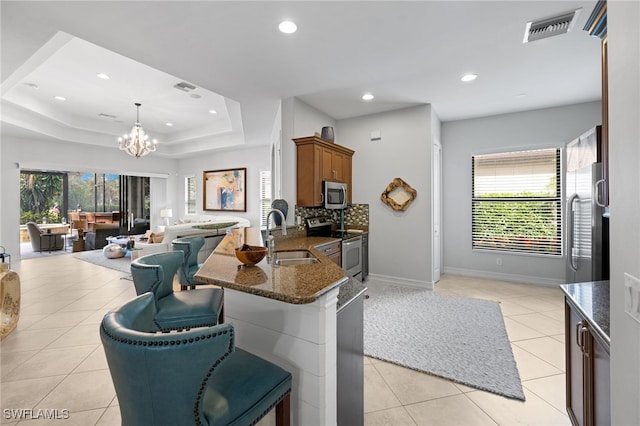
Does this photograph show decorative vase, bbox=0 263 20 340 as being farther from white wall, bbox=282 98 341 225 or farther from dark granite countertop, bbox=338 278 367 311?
dark granite countertop, bbox=338 278 367 311

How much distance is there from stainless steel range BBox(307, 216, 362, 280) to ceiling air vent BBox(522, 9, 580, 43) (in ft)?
9.58

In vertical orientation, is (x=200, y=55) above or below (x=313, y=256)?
above

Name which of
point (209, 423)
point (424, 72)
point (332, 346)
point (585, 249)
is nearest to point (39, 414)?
point (209, 423)

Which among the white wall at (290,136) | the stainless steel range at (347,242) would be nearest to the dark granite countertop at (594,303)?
the stainless steel range at (347,242)

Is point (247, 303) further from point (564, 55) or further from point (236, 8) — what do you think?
point (564, 55)

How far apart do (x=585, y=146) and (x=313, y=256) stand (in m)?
3.18

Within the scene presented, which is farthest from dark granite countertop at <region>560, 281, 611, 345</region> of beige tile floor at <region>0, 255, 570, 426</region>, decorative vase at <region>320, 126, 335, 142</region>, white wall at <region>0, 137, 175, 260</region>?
white wall at <region>0, 137, 175, 260</region>

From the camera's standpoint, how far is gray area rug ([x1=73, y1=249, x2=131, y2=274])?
5708mm

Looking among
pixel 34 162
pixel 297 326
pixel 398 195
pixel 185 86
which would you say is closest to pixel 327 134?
pixel 398 195

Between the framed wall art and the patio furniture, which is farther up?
the framed wall art

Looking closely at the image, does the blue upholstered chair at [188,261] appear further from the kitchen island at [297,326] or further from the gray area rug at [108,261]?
the gray area rug at [108,261]

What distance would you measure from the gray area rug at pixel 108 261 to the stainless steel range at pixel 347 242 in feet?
12.5

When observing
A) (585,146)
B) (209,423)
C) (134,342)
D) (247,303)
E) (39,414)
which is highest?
(585,146)

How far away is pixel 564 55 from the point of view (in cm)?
297
